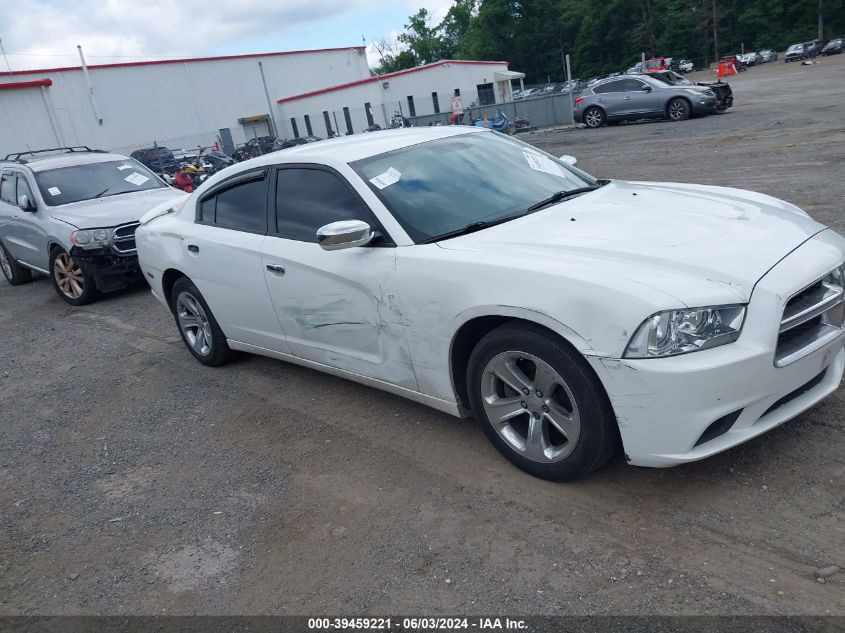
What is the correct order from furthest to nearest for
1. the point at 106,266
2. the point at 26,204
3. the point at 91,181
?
the point at 91,181 → the point at 26,204 → the point at 106,266

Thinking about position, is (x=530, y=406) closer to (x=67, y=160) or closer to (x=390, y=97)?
(x=67, y=160)

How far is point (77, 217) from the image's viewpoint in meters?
8.72

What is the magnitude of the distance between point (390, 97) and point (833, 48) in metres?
35.5

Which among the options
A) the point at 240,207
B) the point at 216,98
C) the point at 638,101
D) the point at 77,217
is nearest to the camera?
the point at 240,207

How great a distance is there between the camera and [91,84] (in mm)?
39781

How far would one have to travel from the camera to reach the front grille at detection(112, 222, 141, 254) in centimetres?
856

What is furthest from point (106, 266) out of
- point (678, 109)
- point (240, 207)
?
point (678, 109)

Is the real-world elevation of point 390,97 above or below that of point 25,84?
below

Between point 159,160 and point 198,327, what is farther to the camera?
point 159,160

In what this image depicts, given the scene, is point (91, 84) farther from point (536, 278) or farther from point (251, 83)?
point (536, 278)

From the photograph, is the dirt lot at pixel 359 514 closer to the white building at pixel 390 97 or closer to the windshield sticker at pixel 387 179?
the windshield sticker at pixel 387 179

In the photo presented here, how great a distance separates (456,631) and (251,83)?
169 ft

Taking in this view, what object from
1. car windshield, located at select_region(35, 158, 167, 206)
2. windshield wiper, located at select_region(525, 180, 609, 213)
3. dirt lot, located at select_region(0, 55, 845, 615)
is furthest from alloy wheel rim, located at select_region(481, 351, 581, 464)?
car windshield, located at select_region(35, 158, 167, 206)

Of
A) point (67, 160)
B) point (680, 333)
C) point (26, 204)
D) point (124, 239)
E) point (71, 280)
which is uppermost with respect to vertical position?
point (67, 160)
